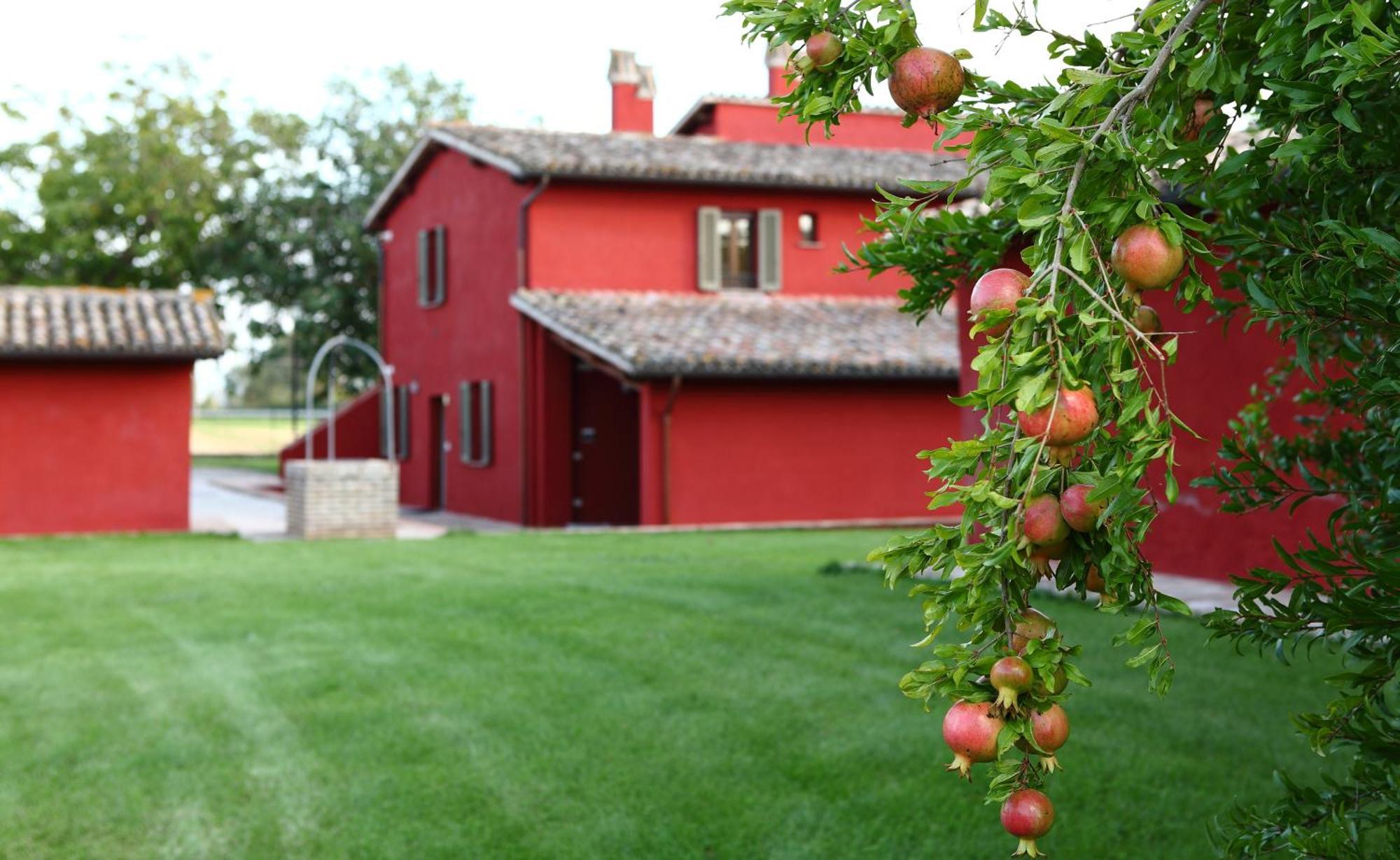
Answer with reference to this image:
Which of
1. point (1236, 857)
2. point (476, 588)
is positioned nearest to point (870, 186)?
point (476, 588)

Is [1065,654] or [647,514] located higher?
[1065,654]

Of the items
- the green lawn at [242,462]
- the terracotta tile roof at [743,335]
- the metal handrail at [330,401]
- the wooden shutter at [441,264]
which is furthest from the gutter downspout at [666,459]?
the green lawn at [242,462]

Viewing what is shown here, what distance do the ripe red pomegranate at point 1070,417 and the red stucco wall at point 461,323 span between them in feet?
60.0

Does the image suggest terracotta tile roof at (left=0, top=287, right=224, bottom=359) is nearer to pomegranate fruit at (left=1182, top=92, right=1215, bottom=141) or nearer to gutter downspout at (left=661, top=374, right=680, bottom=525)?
gutter downspout at (left=661, top=374, right=680, bottom=525)

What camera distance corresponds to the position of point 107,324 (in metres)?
17.8

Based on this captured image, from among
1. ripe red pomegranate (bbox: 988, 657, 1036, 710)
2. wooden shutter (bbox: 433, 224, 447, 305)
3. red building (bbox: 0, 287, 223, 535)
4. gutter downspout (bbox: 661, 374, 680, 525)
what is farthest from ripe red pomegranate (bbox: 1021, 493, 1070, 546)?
wooden shutter (bbox: 433, 224, 447, 305)

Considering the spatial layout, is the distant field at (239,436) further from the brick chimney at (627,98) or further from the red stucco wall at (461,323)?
the brick chimney at (627,98)

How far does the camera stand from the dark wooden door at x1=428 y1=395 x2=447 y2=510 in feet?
76.8

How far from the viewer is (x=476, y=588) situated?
10.8 meters

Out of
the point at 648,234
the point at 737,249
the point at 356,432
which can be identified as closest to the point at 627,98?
the point at 648,234

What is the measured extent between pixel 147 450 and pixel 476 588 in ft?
28.9

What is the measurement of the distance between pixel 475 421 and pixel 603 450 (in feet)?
8.51

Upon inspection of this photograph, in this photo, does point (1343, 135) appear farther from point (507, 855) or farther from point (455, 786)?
point (455, 786)

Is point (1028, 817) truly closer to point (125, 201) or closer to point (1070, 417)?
point (1070, 417)
